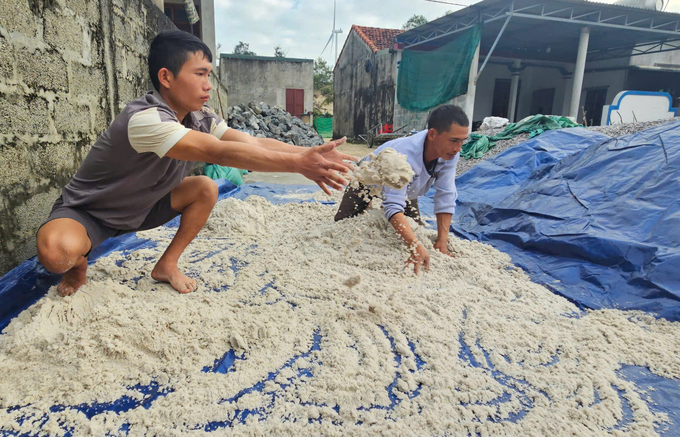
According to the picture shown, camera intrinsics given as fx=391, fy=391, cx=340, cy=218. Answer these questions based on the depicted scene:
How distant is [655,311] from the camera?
169cm

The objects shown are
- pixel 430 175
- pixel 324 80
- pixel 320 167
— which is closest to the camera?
pixel 320 167

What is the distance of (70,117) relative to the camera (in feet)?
7.03

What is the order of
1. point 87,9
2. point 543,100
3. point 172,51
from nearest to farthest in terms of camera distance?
point 172,51
point 87,9
point 543,100

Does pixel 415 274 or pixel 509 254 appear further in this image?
pixel 509 254

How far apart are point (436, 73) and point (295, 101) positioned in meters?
8.40

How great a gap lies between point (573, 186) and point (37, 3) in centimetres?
336

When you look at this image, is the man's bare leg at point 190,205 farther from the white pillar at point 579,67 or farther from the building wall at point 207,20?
the white pillar at point 579,67

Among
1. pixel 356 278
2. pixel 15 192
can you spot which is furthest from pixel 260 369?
pixel 15 192

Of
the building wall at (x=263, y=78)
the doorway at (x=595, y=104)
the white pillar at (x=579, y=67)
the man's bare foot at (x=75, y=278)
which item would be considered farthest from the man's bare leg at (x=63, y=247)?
the building wall at (x=263, y=78)

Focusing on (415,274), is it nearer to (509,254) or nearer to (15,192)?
(509,254)

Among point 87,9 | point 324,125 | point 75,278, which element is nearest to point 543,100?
point 324,125

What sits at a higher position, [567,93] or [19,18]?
[567,93]

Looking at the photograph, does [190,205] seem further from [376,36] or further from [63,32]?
[376,36]

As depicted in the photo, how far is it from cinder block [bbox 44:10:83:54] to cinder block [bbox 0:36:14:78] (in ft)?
1.01
